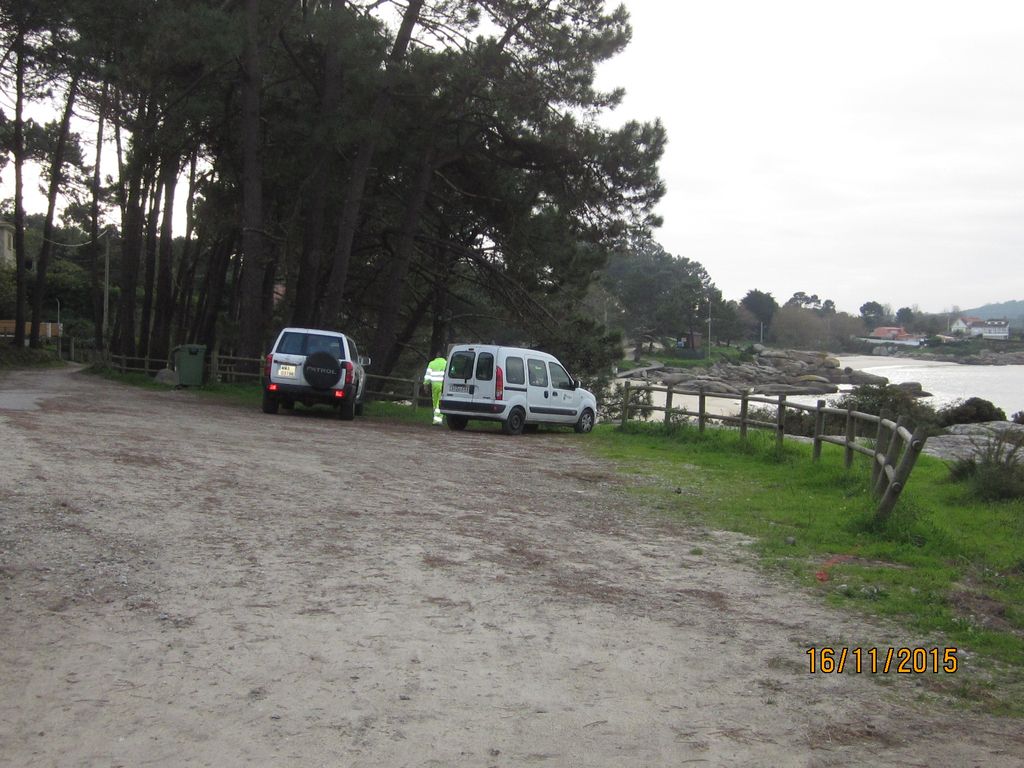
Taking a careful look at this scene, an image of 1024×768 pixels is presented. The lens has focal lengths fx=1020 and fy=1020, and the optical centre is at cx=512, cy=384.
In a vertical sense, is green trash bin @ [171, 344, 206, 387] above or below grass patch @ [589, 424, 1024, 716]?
above

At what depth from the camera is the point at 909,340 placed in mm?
121625

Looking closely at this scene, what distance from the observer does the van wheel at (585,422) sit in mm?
22094

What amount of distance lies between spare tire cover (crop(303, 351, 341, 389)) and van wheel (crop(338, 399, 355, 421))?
2.41 ft

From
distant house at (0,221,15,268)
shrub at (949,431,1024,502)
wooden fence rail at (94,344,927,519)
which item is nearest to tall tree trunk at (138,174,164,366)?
wooden fence rail at (94,344,927,519)

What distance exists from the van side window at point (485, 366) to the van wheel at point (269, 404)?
169 inches

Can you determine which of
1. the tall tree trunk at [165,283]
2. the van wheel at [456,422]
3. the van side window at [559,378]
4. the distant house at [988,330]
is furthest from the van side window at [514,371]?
the distant house at [988,330]

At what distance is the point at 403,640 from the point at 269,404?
1630cm

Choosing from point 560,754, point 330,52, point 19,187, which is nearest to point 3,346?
point 19,187

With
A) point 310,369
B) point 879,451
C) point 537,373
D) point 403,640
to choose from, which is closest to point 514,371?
point 537,373

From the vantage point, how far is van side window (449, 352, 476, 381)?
20.2 m

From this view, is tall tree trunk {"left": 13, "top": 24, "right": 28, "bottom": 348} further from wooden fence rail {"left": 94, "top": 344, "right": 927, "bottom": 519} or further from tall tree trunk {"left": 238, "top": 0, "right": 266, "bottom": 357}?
tall tree trunk {"left": 238, "top": 0, "right": 266, "bottom": 357}

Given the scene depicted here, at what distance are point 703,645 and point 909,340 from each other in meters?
125

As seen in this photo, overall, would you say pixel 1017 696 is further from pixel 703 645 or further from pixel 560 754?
pixel 560 754

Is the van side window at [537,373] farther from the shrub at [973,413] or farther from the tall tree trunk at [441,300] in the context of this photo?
the shrub at [973,413]
